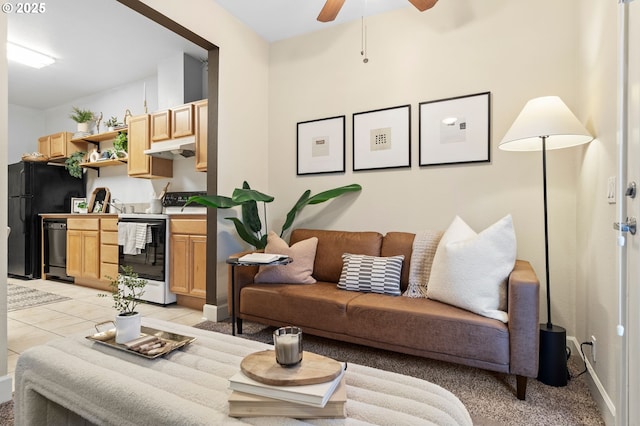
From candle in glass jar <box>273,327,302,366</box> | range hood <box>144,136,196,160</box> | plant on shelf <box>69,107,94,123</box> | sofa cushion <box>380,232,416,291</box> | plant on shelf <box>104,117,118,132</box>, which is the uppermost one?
plant on shelf <box>69,107,94,123</box>

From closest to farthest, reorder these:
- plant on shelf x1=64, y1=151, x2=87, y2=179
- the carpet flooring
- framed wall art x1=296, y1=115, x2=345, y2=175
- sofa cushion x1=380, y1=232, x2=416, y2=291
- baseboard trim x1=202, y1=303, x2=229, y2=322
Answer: the carpet flooring → sofa cushion x1=380, y1=232, x2=416, y2=291 → baseboard trim x1=202, y1=303, x2=229, y2=322 → framed wall art x1=296, y1=115, x2=345, y2=175 → plant on shelf x1=64, y1=151, x2=87, y2=179

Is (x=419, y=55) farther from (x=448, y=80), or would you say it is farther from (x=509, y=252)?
(x=509, y=252)

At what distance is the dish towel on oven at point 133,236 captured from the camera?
363 cm

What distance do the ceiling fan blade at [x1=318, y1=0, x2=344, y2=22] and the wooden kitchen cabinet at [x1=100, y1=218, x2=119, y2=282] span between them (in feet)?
11.6

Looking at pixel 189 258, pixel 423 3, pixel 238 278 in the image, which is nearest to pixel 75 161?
pixel 189 258

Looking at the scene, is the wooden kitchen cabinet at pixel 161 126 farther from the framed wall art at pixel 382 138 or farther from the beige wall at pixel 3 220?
the framed wall art at pixel 382 138

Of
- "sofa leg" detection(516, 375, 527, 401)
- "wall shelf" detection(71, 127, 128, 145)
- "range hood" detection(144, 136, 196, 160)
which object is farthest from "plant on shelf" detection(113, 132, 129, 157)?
"sofa leg" detection(516, 375, 527, 401)

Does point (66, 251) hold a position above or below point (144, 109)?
below

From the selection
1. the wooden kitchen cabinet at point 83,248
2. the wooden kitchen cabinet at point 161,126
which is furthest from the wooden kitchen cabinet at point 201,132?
the wooden kitchen cabinet at point 83,248

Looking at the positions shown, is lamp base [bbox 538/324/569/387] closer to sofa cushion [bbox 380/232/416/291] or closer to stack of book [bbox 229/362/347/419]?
sofa cushion [bbox 380/232/416/291]

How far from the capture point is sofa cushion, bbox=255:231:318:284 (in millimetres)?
2668

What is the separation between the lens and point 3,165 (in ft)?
5.82

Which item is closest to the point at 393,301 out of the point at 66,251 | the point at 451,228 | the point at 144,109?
the point at 451,228

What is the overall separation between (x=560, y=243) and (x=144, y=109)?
17.1 ft
